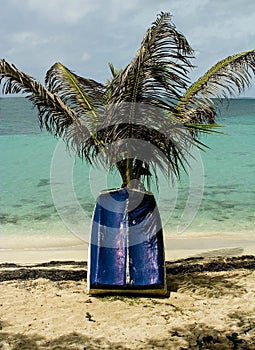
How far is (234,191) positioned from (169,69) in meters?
9.06

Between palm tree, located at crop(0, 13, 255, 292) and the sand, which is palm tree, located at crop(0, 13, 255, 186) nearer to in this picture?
palm tree, located at crop(0, 13, 255, 292)

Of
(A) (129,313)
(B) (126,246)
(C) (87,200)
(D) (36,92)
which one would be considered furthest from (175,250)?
(C) (87,200)

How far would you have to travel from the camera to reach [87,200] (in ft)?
44.8

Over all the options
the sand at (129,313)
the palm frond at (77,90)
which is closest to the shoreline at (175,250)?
the sand at (129,313)

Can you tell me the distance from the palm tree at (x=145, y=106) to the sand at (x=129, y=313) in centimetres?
163

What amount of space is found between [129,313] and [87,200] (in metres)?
8.57

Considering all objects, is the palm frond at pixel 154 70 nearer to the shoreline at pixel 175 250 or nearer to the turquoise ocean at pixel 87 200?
the turquoise ocean at pixel 87 200

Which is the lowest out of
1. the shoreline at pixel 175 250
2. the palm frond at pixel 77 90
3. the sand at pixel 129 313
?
the sand at pixel 129 313

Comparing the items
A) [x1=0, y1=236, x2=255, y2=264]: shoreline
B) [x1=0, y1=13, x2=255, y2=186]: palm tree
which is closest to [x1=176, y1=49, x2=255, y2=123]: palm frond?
[x1=0, y1=13, x2=255, y2=186]: palm tree

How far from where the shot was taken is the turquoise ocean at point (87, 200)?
10.2 metres

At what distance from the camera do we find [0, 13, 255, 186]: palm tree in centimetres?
598

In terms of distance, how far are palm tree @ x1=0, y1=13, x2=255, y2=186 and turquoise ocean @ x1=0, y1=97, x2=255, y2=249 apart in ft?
1.44

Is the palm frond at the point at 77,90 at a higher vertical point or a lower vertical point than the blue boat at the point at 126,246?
higher

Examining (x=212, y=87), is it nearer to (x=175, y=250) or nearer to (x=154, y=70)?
(x=154, y=70)
